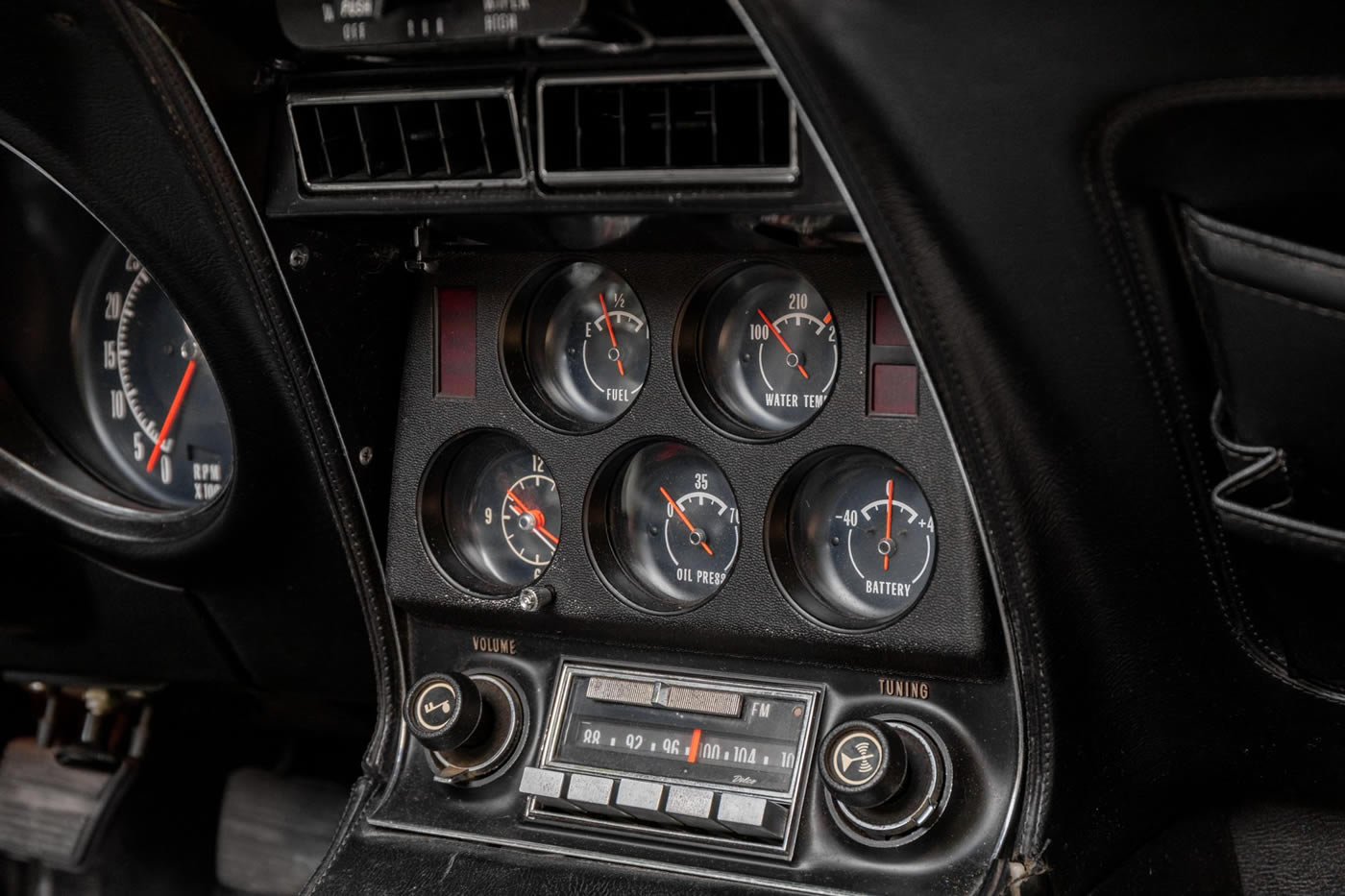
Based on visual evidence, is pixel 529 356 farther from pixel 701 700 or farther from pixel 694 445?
pixel 701 700

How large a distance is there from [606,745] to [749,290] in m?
0.65

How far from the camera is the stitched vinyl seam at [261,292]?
6.15 ft

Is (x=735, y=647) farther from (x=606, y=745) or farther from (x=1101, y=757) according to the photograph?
(x=1101, y=757)

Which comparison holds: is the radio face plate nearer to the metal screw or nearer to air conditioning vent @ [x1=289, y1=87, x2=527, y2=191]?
the metal screw

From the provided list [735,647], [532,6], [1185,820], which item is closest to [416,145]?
[532,6]

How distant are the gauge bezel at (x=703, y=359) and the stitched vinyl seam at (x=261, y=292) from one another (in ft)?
1.68

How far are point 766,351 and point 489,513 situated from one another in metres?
0.51

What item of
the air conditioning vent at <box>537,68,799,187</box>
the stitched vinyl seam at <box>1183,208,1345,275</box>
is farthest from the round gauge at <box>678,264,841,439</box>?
the stitched vinyl seam at <box>1183,208,1345,275</box>

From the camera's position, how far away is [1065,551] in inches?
66.8

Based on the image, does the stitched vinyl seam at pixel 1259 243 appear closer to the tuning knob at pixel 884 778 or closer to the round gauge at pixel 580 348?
the tuning knob at pixel 884 778

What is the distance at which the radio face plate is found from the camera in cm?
196

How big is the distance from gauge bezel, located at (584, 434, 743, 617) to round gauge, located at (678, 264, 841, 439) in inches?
3.5

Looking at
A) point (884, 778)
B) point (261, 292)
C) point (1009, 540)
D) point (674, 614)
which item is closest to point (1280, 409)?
point (1009, 540)

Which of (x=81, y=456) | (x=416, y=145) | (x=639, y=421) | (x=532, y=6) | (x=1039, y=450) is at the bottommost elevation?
(x=81, y=456)
